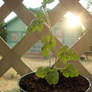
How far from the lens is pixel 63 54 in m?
0.54

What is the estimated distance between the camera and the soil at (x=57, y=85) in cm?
52

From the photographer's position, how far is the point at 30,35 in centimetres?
77

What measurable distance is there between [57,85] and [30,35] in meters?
0.30

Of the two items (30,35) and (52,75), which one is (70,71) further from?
(30,35)

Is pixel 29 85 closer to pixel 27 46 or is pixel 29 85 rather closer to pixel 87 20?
pixel 27 46

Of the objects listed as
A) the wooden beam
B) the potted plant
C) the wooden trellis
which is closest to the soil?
the potted plant

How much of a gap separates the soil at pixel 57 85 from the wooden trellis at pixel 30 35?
0.20 meters

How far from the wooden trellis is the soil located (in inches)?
8.0

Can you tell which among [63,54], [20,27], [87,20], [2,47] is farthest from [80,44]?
[20,27]

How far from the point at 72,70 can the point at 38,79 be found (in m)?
0.13

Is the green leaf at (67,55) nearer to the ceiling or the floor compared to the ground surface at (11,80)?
nearer to the ceiling

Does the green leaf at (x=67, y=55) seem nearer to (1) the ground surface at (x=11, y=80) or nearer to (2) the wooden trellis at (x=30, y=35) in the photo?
(2) the wooden trellis at (x=30, y=35)

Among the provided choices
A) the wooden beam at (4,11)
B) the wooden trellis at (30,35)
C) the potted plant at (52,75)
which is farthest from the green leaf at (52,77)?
the wooden beam at (4,11)

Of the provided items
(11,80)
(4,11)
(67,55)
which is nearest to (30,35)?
(4,11)
